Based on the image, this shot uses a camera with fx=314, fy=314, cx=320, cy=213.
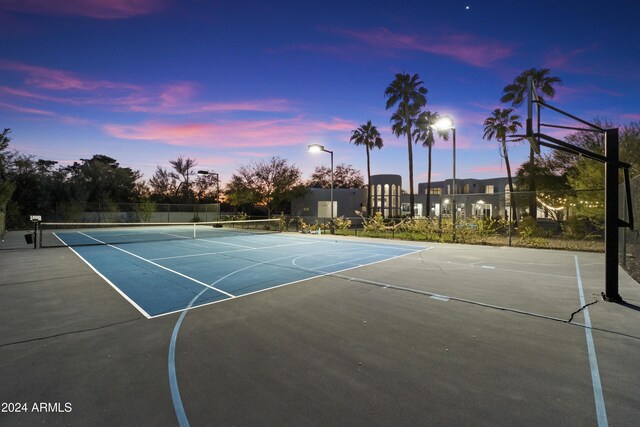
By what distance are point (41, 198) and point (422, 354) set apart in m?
47.7

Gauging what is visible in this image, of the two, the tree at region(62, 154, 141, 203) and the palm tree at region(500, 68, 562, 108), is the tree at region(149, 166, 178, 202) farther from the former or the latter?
the palm tree at region(500, 68, 562, 108)

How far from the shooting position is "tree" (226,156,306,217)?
41.5 meters

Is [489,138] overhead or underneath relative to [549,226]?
overhead

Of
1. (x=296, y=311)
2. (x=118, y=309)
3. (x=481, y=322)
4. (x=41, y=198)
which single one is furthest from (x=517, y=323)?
(x=41, y=198)

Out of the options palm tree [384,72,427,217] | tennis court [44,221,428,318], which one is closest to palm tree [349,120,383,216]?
palm tree [384,72,427,217]

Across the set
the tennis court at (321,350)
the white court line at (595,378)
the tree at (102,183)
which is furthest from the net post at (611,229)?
the tree at (102,183)

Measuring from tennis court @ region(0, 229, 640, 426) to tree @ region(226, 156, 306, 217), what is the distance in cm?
3233

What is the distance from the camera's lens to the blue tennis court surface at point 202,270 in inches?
300

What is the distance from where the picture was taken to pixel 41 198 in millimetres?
37219

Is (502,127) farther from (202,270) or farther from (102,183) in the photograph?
(102,183)

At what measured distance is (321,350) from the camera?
465cm

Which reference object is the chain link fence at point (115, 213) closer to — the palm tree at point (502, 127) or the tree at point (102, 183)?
the tree at point (102, 183)

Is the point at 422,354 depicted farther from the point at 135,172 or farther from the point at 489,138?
the point at 135,172

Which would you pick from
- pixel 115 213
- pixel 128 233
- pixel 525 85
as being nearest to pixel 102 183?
pixel 115 213
